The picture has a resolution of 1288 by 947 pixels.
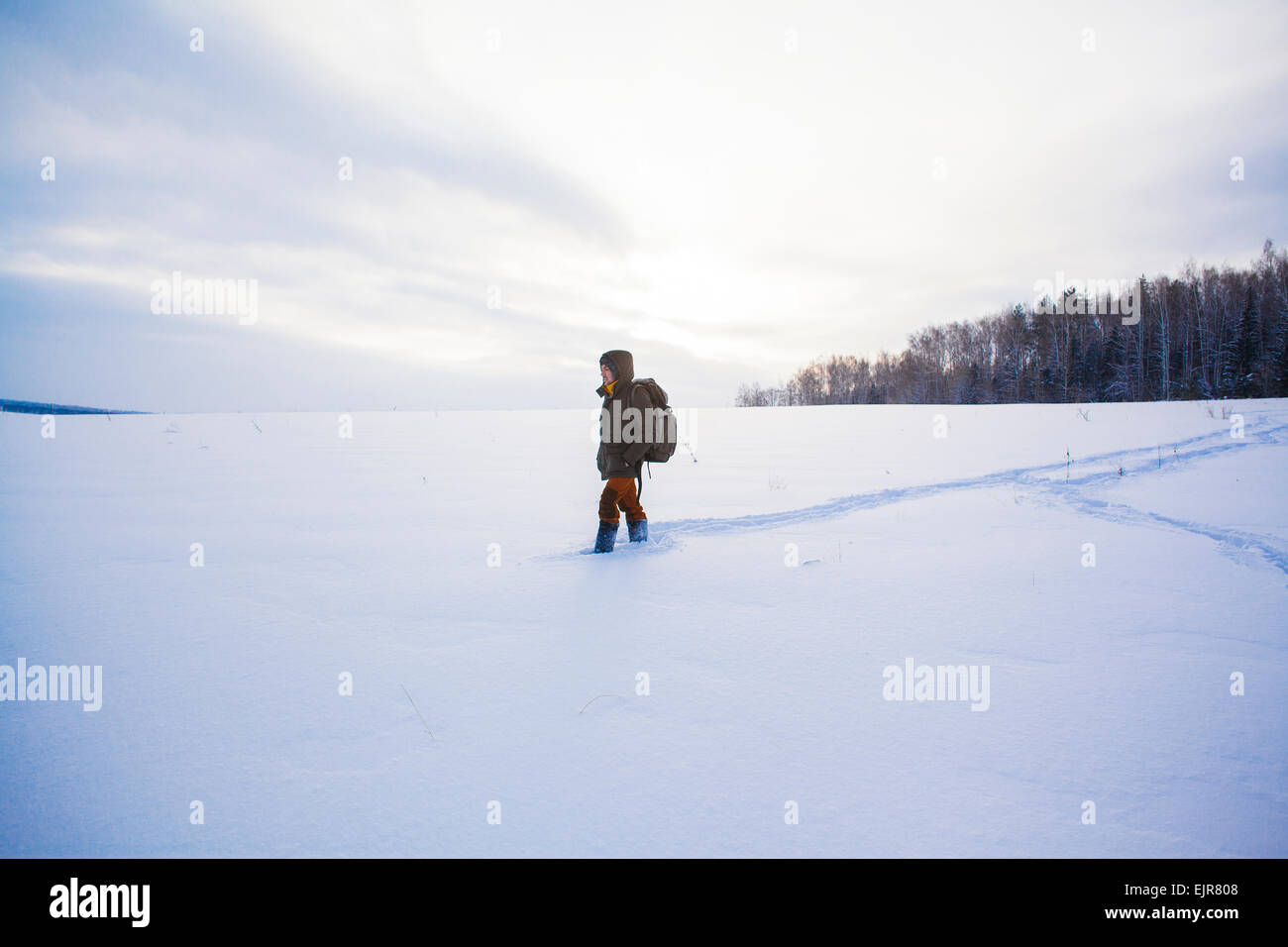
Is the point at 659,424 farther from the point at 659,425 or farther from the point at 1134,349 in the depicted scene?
the point at 1134,349

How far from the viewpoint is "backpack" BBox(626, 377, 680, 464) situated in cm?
501

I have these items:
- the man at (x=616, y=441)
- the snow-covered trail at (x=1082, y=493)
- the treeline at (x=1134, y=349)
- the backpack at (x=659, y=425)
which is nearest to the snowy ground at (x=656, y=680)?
the snow-covered trail at (x=1082, y=493)

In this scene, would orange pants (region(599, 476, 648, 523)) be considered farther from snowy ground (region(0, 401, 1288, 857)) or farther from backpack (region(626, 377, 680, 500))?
snowy ground (region(0, 401, 1288, 857))

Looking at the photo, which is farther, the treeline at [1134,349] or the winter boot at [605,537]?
the treeline at [1134,349]

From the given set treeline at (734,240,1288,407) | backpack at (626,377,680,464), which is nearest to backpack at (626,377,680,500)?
backpack at (626,377,680,464)

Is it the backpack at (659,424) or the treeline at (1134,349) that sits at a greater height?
the treeline at (1134,349)

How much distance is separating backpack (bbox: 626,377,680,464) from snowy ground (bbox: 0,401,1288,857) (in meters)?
0.88

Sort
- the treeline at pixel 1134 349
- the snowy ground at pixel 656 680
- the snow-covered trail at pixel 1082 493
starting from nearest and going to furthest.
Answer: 1. the snowy ground at pixel 656 680
2. the snow-covered trail at pixel 1082 493
3. the treeline at pixel 1134 349

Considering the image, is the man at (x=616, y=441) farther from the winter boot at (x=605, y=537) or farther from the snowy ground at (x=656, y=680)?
the snowy ground at (x=656, y=680)

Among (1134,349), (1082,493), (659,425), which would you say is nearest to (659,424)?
(659,425)

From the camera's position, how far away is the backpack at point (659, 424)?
5012 mm

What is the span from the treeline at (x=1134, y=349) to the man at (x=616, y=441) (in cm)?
5447
